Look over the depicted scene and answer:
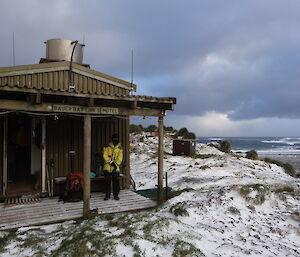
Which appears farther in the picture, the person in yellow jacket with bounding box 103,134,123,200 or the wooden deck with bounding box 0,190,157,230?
the person in yellow jacket with bounding box 103,134,123,200

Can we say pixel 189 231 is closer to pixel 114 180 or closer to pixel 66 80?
pixel 114 180

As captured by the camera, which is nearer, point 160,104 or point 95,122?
point 160,104

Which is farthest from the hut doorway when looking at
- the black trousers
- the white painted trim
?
the black trousers

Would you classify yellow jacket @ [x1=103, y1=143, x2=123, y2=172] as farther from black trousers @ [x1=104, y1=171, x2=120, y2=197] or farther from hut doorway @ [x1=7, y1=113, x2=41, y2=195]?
hut doorway @ [x1=7, y1=113, x2=41, y2=195]

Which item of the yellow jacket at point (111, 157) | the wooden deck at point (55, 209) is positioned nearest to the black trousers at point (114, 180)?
the yellow jacket at point (111, 157)

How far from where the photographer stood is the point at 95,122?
8.94 meters

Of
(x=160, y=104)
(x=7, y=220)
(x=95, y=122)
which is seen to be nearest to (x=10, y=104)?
(x=7, y=220)

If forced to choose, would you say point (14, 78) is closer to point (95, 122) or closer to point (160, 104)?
point (95, 122)

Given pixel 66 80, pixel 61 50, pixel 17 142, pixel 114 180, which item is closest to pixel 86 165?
pixel 114 180

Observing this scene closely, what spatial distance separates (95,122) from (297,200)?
7.49 meters

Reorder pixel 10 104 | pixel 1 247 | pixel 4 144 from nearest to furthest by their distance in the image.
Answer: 1. pixel 1 247
2. pixel 10 104
3. pixel 4 144

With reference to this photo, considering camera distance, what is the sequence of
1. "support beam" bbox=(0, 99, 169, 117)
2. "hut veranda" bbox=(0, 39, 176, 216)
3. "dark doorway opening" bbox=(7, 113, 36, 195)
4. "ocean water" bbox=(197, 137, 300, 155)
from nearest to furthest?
"support beam" bbox=(0, 99, 169, 117) < "hut veranda" bbox=(0, 39, 176, 216) < "dark doorway opening" bbox=(7, 113, 36, 195) < "ocean water" bbox=(197, 137, 300, 155)

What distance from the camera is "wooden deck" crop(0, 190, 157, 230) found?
19.9 feet

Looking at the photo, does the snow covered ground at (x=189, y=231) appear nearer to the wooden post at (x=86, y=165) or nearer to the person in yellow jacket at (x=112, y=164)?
the wooden post at (x=86, y=165)
